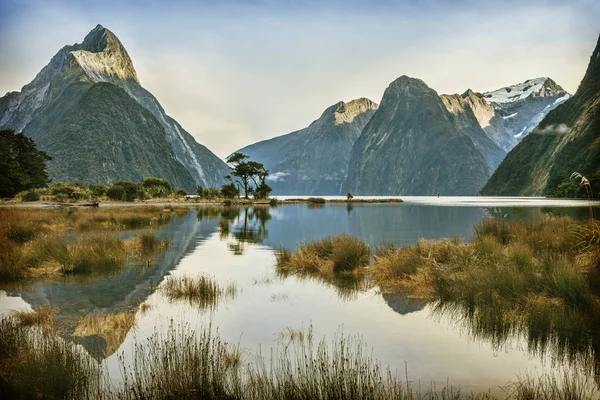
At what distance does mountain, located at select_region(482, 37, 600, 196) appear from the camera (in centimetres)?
13388

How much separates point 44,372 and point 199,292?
288 inches

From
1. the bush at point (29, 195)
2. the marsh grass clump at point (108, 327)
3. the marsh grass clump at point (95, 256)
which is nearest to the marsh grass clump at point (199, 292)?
the marsh grass clump at point (108, 327)

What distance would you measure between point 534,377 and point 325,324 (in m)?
4.73

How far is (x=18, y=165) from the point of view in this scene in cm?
8419

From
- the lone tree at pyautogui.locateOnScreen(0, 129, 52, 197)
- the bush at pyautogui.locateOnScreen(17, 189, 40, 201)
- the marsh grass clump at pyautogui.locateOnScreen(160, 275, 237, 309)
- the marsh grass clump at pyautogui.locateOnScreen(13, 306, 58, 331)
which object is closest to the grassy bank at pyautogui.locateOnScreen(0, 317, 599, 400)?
the marsh grass clump at pyautogui.locateOnScreen(13, 306, 58, 331)

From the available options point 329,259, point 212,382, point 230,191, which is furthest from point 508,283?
point 230,191

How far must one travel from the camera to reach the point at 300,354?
8469mm

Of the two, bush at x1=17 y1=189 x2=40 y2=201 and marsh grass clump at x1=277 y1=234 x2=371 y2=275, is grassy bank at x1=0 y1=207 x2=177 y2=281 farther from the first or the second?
bush at x1=17 y1=189 x2=40 y2=201

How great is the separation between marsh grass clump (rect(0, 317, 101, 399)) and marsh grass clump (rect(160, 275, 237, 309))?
5.28 meters

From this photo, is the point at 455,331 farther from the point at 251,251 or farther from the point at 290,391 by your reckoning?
the point at 251,251

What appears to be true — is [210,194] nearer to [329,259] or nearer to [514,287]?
[329,259]

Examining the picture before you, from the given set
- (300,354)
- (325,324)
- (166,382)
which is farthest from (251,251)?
(166,382)

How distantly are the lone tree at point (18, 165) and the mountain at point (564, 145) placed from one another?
127801 mm

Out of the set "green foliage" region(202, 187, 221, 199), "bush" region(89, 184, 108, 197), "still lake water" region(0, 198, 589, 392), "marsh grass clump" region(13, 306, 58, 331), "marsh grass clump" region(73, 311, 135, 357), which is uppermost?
"bush" region(89, 184, 108, 197)
